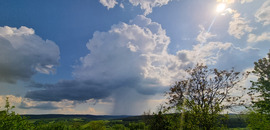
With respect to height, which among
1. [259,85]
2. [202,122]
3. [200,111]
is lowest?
[202,122]

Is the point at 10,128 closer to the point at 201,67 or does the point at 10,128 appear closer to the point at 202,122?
→ the point at 202,122

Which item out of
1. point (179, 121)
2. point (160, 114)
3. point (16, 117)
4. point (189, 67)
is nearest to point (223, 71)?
point (189, 67)

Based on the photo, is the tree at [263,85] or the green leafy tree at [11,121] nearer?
the green leafy tree at [11,121]

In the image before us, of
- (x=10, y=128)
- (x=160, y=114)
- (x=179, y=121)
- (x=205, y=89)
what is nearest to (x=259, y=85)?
(x=205, y=89)

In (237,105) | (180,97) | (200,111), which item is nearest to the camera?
(200,111)

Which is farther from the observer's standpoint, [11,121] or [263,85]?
[263,85]

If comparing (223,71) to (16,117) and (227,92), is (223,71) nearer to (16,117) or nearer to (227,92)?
(227,92)

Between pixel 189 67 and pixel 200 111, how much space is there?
2381cm

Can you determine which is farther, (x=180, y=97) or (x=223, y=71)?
(x=180, y=97)

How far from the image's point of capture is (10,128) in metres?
12.3

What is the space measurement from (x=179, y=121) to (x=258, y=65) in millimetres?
34458

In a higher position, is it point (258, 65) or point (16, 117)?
point (258, 65)

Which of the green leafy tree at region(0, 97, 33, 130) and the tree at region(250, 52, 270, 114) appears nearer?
the green leafy tree at region(0, 97, 33, 130)

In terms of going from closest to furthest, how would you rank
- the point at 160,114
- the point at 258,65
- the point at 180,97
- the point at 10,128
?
the point at 10,128 < the point at 160,114 < the point at 180,97 < the point at 258,65
